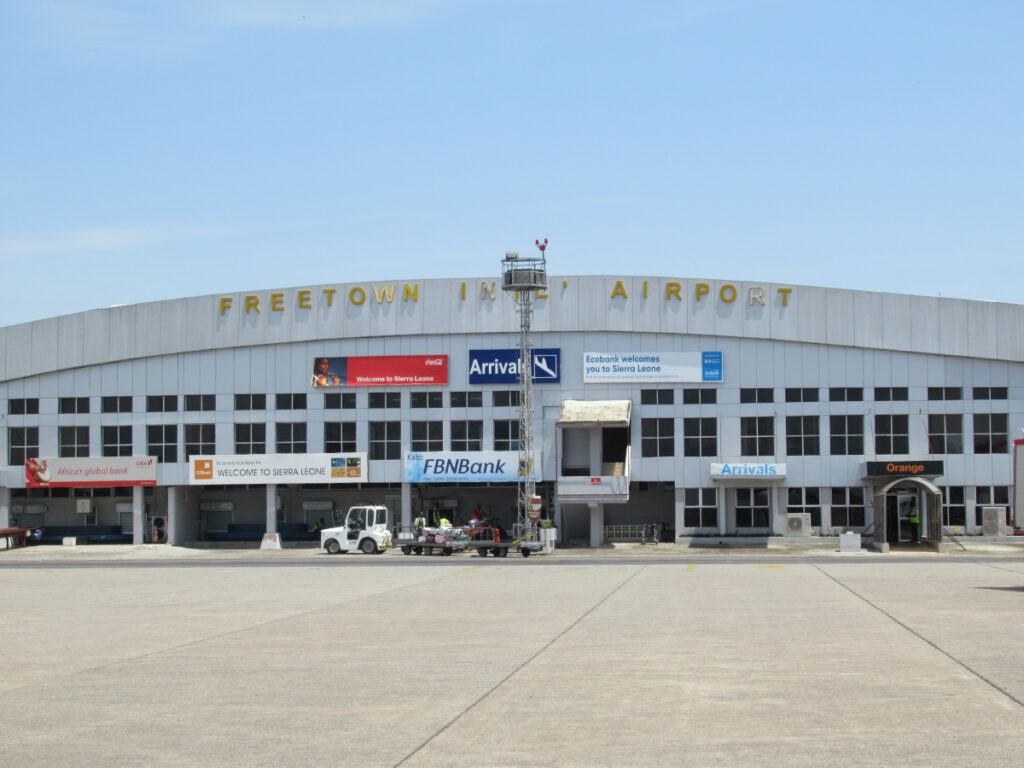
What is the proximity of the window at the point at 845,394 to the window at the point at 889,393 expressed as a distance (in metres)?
0.85

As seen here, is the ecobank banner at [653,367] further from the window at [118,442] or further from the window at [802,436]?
the window at [118,442]

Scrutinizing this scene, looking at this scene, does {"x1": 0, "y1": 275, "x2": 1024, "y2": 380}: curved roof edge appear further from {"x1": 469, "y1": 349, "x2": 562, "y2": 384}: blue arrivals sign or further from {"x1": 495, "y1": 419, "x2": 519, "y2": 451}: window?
{"x1": 495, "y1": 419, "x2": 519, "y2": 451}: window

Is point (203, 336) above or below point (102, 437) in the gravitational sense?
above

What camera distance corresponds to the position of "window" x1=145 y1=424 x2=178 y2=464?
68.1 metres

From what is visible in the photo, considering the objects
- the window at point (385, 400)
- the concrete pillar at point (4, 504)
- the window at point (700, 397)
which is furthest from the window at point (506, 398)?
the concrete pillar at point (4, 504)

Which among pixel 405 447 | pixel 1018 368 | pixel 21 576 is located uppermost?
pixel 1018 368

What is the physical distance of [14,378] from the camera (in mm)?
69812

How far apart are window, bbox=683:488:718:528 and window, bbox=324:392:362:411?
19867mm

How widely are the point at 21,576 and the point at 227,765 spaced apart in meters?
34.9

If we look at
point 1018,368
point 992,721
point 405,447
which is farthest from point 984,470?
point 992,721

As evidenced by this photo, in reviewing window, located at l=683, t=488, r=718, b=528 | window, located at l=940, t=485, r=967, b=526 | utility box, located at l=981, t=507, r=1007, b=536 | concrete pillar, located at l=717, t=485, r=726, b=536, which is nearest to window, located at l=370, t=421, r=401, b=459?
window, located at l=683, t=488, r=718, b=528

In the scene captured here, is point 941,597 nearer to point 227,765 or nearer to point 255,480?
point 227,765

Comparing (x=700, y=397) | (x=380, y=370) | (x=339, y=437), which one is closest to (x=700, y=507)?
(x=700, y=397)

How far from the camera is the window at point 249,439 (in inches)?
2653
